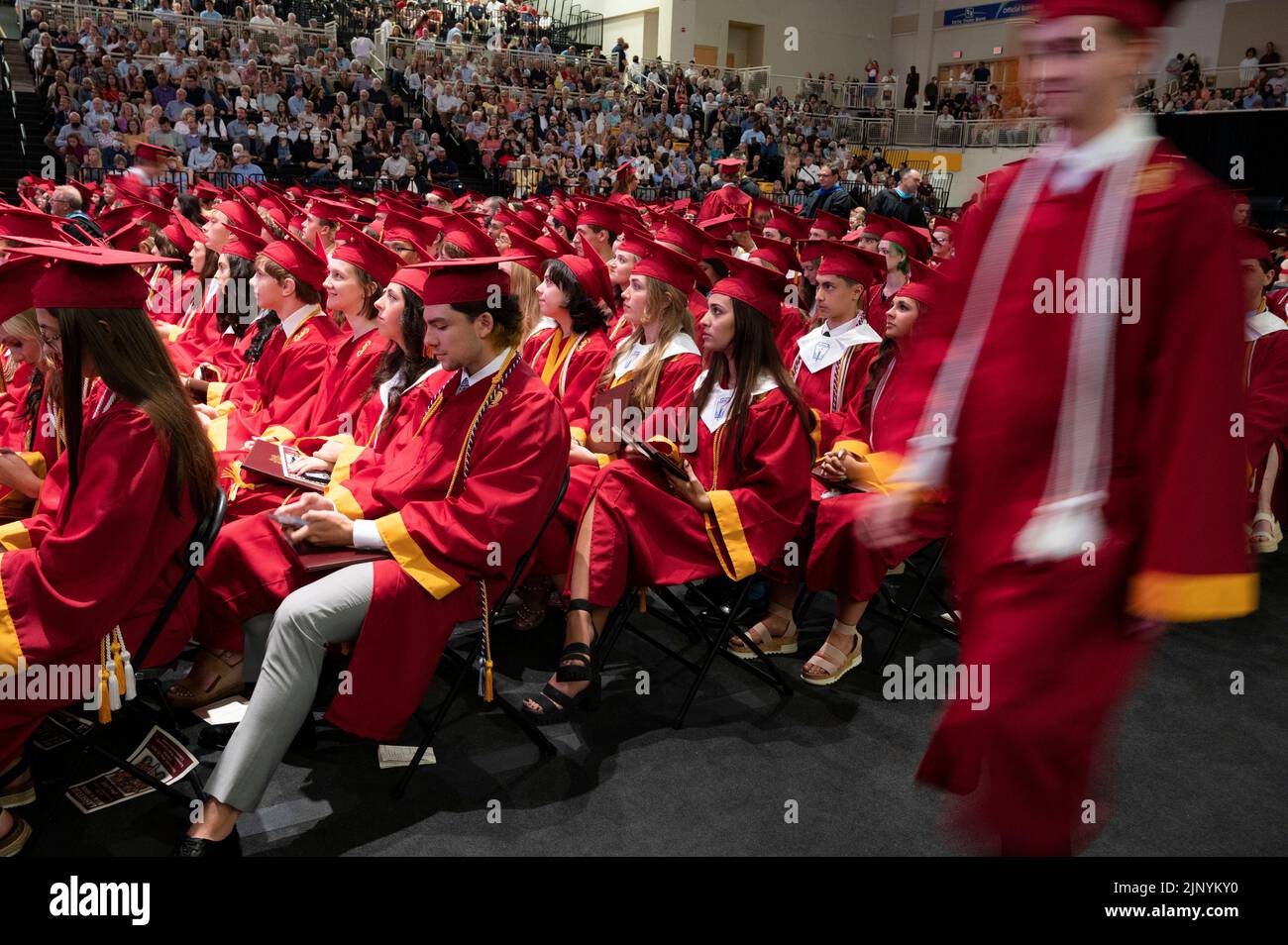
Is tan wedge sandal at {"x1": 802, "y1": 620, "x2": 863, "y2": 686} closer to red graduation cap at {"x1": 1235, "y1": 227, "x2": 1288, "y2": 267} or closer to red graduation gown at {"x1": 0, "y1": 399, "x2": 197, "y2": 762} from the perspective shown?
red graduation gown at {"x1": 0, "y1": 399, "x2": 197, "y2": 762}

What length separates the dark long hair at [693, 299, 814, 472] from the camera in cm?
359

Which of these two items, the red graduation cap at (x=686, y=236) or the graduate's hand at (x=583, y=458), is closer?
the graduate's hand at (x=583, y=458)

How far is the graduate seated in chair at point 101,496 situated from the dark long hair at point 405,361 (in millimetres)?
1171

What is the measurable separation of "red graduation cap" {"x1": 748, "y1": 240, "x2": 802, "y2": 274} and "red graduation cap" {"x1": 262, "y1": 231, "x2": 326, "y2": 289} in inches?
88.8

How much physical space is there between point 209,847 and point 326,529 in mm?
883

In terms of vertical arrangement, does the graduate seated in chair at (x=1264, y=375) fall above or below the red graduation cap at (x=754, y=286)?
below

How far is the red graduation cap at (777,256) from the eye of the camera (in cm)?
529

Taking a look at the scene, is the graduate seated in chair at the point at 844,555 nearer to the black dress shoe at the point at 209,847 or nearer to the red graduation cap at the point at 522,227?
the black dress shoe at the point at 209,847

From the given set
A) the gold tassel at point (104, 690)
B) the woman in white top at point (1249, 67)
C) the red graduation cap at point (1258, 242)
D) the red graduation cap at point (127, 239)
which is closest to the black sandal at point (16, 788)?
the gold tassel at point (104, 690)

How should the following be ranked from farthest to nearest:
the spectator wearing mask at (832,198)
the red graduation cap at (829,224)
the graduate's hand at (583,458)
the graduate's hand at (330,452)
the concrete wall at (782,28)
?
the concrete wall at (782,28), the spectator wearing mask at (832,198), the red graduation cap at (829,224), the graduate's hand at (583,458), the graduate's hand at (330,452)

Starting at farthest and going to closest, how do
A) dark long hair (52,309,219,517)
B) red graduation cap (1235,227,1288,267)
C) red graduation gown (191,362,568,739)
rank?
red graduation cap (1235,227,1288,267)
red graduation gown (191,362,568,739)
dark long hair (52,309,219,517)

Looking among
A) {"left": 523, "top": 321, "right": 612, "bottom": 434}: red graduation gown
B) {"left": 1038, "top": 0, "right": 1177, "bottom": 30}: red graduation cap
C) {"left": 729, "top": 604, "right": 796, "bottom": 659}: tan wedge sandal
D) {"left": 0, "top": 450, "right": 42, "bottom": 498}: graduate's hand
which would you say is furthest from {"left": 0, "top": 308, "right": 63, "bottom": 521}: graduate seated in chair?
{"left": 1038, "top": 0, "right": 1177, "bottom": 30}: red graduation cap
